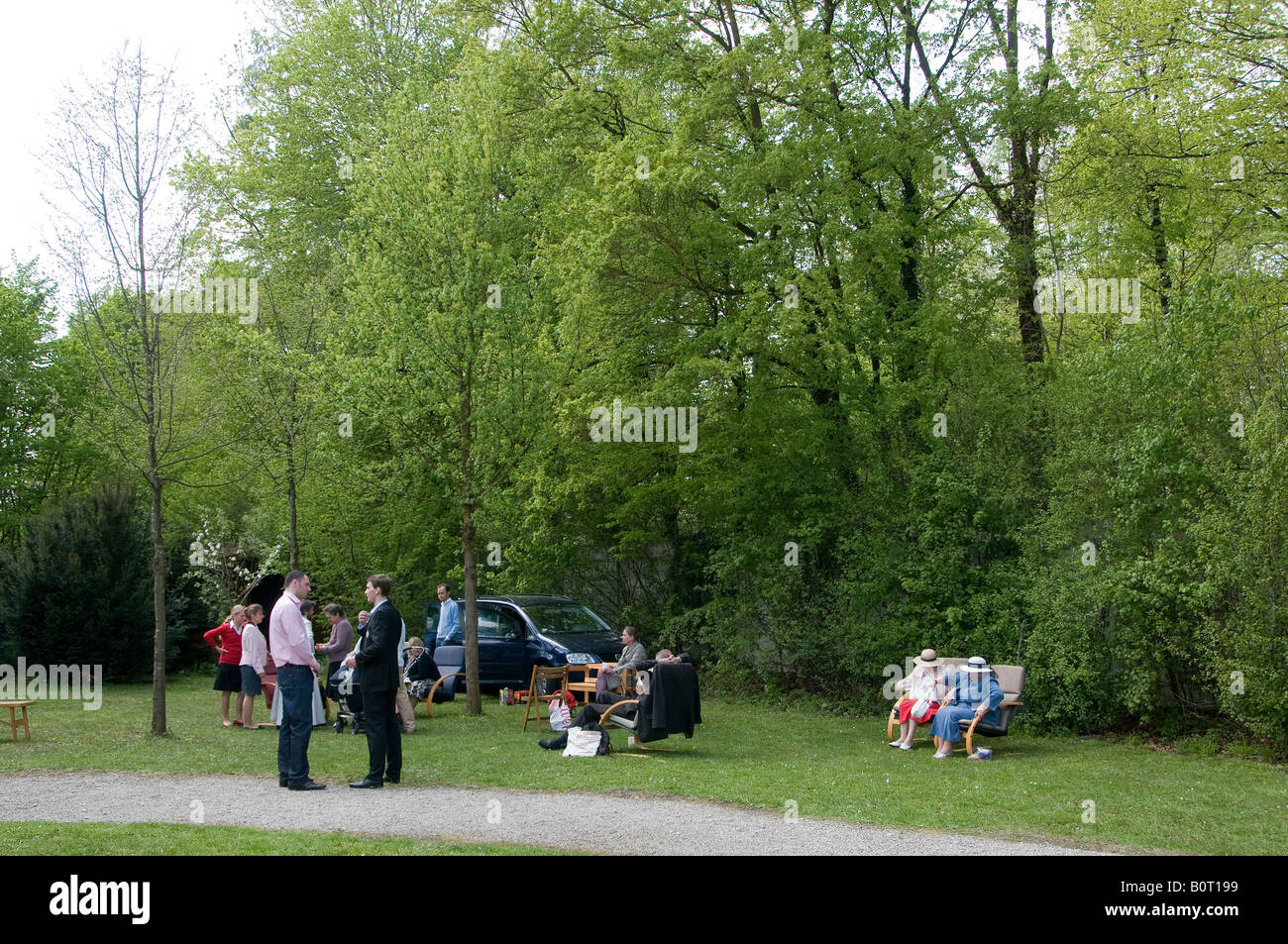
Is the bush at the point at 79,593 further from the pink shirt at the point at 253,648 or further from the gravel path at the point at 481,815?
the gravel path at the point at 481,815

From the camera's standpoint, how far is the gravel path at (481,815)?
7.80 m

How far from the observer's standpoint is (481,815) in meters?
8.91

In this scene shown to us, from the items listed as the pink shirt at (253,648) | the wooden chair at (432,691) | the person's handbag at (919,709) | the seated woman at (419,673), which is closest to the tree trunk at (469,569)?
the wooden chair at (432,691)

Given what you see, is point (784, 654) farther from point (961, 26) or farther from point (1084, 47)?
point (1084, 47)

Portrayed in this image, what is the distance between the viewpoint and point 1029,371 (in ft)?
56.1

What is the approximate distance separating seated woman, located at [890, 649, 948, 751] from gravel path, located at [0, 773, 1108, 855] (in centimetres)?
496

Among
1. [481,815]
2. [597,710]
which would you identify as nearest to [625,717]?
[597,710]

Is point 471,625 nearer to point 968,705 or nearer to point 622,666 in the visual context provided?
point 622,666

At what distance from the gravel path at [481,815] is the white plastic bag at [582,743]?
2.29 meters

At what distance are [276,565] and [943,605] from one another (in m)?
15.3

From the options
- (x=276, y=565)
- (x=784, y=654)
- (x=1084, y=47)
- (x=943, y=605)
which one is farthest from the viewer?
(x=276, y=565)

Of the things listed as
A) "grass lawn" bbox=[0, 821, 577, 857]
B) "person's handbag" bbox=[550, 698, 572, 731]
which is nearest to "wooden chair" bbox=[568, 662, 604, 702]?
"person's handbag" bbox=[550, 698, 572, 731]
